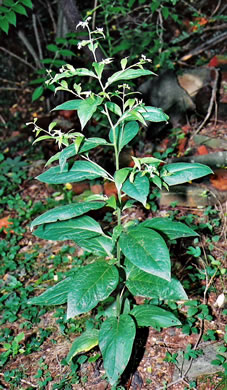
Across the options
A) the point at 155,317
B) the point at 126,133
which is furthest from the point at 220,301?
the point at 126,133

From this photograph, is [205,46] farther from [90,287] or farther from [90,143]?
[90,287]

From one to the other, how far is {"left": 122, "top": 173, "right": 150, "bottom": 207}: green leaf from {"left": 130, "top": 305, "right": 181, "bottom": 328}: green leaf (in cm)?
68

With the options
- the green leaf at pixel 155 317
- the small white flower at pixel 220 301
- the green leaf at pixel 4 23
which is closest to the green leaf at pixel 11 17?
the green leaf at pixel 4 23

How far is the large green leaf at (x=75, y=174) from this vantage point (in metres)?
1.54

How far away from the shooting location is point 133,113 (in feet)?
4.42

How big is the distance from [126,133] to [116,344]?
2.80 ft

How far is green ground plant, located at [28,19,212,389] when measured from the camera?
136 centimetres

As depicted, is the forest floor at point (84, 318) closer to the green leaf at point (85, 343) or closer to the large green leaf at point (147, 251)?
the green leaf at point (85, 343)

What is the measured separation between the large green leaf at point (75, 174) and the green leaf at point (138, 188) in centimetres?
18

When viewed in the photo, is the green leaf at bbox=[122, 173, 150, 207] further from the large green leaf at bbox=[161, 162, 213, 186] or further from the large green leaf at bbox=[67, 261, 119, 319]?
the large green leaf at bbox=[67, 261, 119, 319]

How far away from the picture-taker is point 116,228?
1.53 m

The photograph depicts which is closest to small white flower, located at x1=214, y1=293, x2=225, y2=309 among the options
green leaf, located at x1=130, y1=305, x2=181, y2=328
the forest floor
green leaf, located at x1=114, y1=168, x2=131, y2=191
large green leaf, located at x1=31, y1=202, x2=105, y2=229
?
the forest floor

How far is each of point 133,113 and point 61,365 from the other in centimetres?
150

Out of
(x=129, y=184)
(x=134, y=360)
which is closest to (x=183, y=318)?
(x=134, y=360)
